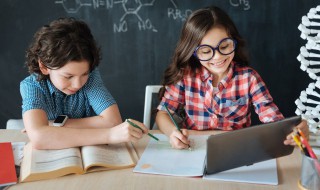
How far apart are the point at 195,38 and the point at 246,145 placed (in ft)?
2.03

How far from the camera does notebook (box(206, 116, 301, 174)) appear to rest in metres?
1.01

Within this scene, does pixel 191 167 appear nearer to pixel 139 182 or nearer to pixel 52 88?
pixel 139 182

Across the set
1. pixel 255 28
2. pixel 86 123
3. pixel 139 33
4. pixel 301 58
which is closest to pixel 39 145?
pixel 86 123

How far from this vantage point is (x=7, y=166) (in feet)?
3.75

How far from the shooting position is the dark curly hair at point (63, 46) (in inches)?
52.0

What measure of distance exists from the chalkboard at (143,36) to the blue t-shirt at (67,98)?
0.88 m

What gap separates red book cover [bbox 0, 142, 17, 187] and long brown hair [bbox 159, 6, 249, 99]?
70 centimetres

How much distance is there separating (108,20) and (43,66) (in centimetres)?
108

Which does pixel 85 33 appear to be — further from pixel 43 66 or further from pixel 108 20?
pixel 108 20

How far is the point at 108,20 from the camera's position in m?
2.41

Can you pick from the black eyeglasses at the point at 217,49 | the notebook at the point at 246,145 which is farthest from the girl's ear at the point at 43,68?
the notebook at the point at 246,145

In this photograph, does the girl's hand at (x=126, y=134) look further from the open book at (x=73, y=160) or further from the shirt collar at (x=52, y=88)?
the shirt collar at (x=52, y=88)

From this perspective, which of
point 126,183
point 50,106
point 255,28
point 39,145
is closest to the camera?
point 126,183

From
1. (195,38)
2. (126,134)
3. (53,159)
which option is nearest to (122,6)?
(195,38)
